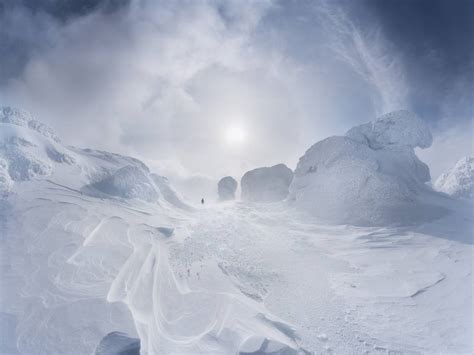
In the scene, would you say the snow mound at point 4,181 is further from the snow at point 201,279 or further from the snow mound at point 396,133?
the snow mound at point 396,133

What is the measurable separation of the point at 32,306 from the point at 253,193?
974 inches

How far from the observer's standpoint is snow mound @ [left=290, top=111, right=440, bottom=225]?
1189 cm

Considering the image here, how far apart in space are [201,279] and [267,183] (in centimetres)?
2225

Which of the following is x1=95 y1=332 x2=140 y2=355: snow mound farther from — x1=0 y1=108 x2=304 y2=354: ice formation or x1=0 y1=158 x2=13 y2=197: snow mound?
x1=0 y1=158 x2=13 y2=197: snow mound

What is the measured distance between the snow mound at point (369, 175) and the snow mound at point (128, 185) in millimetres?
9899

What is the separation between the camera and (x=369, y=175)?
43.7 ft

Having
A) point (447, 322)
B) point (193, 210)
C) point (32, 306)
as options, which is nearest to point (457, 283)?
point (447, 322)

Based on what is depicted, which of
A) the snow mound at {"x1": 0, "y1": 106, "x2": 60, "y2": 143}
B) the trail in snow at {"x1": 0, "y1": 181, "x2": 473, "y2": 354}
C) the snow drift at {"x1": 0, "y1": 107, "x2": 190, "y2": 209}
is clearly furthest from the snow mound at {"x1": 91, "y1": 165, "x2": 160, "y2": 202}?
the snow mound at {"x1": 0, "y1": 106, "x2": 60, "y2": 143}

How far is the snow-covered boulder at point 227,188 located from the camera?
3259 centimetres

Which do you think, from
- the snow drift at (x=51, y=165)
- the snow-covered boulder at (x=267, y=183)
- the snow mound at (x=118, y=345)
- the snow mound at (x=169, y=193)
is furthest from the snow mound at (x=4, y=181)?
the snow-covered boulder at (x=267, y=183)

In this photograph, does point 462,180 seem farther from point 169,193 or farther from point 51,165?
point 51,165

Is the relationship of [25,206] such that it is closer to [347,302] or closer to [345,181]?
[347,302]

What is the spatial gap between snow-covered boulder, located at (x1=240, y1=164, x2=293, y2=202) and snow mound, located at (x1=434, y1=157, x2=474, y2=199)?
14.4 metres

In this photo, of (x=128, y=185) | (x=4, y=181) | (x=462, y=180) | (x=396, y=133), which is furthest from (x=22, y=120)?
(x=462, y=180)
